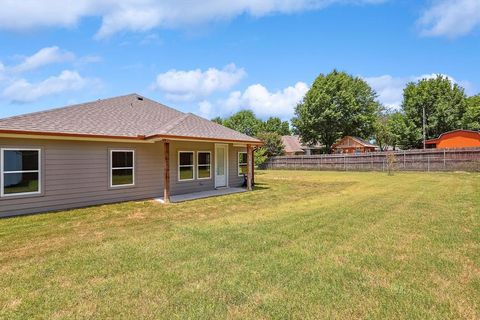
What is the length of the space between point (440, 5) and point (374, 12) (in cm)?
276

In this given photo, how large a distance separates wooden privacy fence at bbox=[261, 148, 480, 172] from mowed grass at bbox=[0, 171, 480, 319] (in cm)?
1687

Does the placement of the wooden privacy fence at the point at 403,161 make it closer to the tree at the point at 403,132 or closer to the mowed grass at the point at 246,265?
the tree at the point at 403,132

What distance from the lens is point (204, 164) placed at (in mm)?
13312

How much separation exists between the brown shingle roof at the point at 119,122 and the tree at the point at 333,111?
2631 centimetres

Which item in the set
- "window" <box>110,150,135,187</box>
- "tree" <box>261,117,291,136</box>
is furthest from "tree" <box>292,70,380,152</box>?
"window" <box>110,150,135,187</box>

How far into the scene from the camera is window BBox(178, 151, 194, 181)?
12.3m

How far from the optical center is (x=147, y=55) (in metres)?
18.2

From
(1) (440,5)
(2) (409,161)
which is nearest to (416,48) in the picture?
(2) (409,161)

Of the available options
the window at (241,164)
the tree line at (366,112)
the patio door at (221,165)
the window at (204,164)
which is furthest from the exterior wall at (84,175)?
the tree line at (366,112)

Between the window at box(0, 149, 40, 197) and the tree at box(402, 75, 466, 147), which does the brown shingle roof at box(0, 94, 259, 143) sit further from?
the tree at box(402, 75, 466, 147)

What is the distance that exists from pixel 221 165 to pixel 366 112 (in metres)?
33.3

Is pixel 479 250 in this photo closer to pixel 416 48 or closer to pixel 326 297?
pixel 326 297

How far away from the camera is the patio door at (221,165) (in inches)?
550

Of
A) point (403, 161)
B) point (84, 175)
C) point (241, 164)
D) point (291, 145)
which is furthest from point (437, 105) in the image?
point (84, 175)
